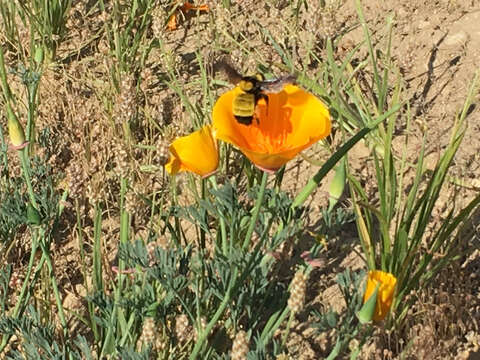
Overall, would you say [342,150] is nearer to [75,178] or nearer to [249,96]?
[249,96]

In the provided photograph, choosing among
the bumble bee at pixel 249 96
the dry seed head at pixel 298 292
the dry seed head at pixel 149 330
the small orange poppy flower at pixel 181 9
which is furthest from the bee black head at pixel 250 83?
the small orange poppy flower at pixel 181 9

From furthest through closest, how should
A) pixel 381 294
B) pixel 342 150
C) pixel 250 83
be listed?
pixel 381 294
pixel 250 83
pixel 342 150

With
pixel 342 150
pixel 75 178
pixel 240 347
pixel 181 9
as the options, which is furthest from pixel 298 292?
pixel 181 9

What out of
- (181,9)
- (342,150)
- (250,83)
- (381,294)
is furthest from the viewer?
(181,9)

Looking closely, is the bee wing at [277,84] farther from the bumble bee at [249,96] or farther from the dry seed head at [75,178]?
the dry seed head at [75,178]

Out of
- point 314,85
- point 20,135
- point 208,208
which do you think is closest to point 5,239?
point 20,135

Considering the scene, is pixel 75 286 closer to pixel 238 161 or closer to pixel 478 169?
pixel 238 161
